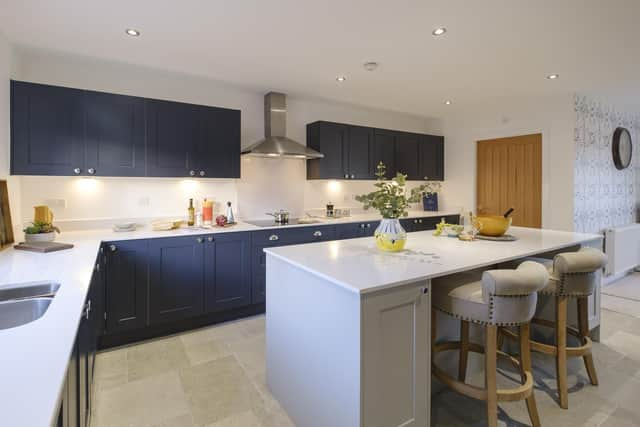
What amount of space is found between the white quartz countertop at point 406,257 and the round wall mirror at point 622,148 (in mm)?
3319

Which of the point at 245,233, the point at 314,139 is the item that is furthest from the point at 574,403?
the point at 314,139

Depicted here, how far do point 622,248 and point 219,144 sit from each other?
18.5 ft

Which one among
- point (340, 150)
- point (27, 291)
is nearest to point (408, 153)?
point (340, 150)

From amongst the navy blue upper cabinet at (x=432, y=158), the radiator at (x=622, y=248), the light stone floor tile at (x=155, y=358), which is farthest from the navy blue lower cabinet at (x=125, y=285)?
the radiator at (x=622, y=248)

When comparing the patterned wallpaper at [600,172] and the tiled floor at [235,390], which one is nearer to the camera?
the tiled floor at [235,390]

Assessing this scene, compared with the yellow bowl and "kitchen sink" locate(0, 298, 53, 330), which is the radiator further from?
"kitchen sink" locate(0, 298, 53, 330)

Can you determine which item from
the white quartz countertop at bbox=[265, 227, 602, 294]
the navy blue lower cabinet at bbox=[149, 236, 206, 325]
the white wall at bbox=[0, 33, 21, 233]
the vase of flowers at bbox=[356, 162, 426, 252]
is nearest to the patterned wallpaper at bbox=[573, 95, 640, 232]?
the white quartz countertop at bbox=[265, 227, 602, 294]

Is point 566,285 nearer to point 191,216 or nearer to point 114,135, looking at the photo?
point 191,216

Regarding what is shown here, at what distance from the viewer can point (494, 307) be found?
5.59 feet

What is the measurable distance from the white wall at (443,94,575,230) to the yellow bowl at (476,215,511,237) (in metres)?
2.36

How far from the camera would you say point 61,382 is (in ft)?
2.64

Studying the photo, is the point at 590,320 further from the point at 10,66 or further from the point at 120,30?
the point at 10,66

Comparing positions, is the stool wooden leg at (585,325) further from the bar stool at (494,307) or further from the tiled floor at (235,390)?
the bar stool at (494,307)

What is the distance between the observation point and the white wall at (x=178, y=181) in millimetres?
3117
